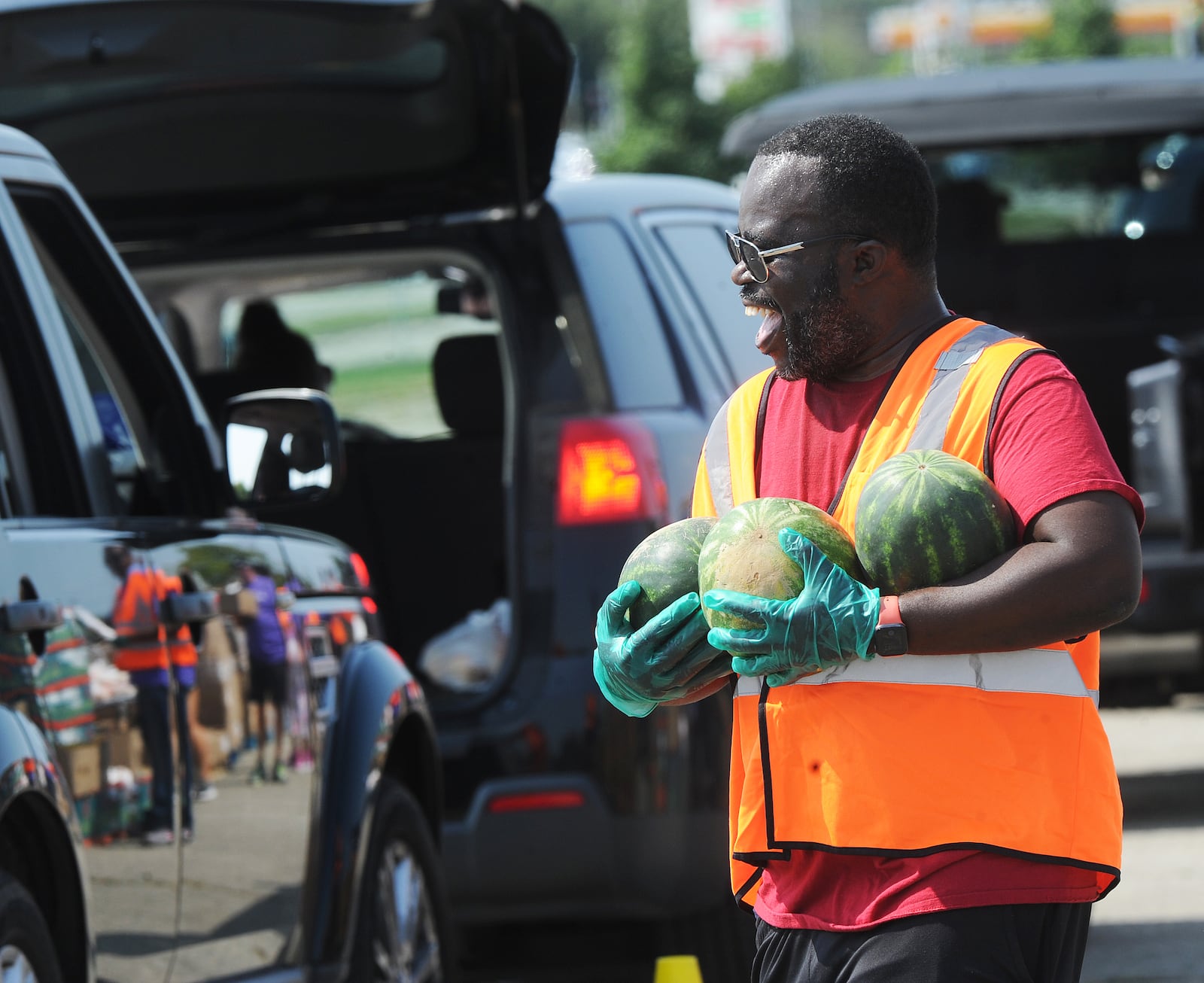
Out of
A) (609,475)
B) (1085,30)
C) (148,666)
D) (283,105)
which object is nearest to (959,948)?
(148,666)

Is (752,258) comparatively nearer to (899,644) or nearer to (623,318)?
(899,644)

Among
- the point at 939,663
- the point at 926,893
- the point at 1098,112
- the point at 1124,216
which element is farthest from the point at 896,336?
the point at 1124,216

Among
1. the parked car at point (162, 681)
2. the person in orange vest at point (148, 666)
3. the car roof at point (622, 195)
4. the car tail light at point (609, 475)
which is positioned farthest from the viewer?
the car roof at point (622, 195)

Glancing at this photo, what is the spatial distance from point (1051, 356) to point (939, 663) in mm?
396

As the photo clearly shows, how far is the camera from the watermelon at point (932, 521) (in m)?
2.45

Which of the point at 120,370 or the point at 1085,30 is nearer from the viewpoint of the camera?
the point at 120,370

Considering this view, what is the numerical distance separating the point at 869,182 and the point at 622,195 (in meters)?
2.96

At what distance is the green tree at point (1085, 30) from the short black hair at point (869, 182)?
154 feet

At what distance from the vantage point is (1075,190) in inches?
393

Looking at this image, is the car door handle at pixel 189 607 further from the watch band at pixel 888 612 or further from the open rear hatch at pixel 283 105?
the open rear hatch at pixel 283 105

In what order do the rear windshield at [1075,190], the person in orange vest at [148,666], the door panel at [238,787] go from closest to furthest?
the person in orange vest at [148,666]
the door panel at [238,787]
the rear windshield at [1075,190]

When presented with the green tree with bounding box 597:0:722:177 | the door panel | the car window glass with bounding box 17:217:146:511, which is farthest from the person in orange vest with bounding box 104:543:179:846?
the green tree with bounding box 597:0:722:177

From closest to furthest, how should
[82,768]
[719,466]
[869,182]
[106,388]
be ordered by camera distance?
1. [869,182]
2. [719,466]
3. [82,768]
4. [106,388]

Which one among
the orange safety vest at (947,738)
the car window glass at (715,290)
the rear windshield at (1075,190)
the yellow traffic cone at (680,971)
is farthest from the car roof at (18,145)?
the rear windshield at (1075,190)
